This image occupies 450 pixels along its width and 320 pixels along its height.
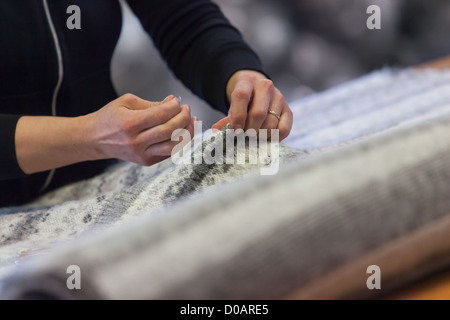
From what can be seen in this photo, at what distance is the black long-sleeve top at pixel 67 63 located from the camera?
0.32 m

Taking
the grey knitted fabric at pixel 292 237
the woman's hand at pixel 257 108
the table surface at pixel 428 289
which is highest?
the woman's hand at pixel 257 108

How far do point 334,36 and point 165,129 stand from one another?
66 cm

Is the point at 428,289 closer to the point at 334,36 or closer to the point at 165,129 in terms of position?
the point at 165,129

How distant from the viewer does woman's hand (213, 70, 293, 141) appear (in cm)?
30

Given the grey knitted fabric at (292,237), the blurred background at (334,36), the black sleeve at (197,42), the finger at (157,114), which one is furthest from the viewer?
the blurred background at (334,36)

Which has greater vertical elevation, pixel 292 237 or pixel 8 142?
pixel 8 142

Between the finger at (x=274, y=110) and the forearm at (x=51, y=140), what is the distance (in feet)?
0.42

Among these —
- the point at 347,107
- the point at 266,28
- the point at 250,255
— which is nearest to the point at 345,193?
the point at 250,255

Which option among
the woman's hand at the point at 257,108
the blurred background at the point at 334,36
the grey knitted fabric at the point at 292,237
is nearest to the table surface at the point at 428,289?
the grey knitted fabric at the point at 292,237

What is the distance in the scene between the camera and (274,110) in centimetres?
32

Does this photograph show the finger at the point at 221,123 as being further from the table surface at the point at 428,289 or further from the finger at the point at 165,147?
the table surface at the point at 428,289

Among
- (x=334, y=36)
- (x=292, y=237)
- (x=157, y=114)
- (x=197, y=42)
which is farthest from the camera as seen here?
(x=334, y=36)

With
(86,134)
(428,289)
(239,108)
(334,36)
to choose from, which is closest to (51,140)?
(86,134)
